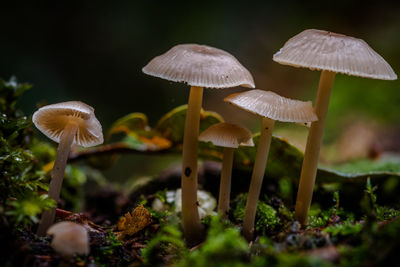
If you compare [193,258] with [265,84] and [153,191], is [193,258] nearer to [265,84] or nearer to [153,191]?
[153,191]

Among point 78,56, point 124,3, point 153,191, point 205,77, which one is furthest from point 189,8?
point 205,77

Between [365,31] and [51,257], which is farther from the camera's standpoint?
[365,31]

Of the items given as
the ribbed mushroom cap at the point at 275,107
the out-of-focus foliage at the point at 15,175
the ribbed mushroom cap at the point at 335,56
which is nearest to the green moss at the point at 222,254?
the ribbed mushroom cap at the point at 275,107

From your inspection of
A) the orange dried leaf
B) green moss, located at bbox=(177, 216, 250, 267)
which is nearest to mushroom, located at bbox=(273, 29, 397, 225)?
green moss, located at bbox=(177, 216, 250, 267)

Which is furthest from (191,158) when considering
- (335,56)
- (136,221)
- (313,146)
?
(335,56)

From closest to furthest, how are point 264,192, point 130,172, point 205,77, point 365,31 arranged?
point 205,77
point 264,192
point 365,31
point 130,172
